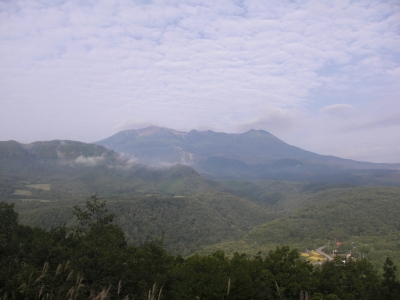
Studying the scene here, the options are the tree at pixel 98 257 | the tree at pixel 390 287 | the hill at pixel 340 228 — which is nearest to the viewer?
the tree at pixel 98 257

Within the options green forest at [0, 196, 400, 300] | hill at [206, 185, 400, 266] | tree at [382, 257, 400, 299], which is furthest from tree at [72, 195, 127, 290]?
hill at [206, 185, 400, 266]

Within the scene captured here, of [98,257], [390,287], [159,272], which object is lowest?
[390,287]

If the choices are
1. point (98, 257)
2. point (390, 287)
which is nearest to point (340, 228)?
point (390, 287)

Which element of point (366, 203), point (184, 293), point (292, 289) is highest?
point (184, 293)

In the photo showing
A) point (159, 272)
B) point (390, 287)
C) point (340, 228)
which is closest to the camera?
point (159, 272)

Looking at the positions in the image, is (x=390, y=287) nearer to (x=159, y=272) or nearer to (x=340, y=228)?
(x=159, y=272)

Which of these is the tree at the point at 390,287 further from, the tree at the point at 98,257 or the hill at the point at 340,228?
the hill at the point at 340,228

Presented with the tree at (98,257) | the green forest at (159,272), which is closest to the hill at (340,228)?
the green forest at (159,272)

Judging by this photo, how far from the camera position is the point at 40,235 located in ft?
65.3

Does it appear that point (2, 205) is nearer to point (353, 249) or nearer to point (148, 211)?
point (353, 249)

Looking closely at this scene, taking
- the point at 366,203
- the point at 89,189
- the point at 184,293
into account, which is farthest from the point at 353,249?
the point at 89,189

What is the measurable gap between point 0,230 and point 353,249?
69346 millimetres

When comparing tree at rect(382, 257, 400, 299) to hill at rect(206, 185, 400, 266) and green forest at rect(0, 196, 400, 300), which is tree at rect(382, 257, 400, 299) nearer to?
green forest at rect(0, 196, 400, 300)

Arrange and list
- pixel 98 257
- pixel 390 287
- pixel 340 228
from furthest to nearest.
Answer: pixel 340 228 < pixel 390 287 < pixel 98 257
